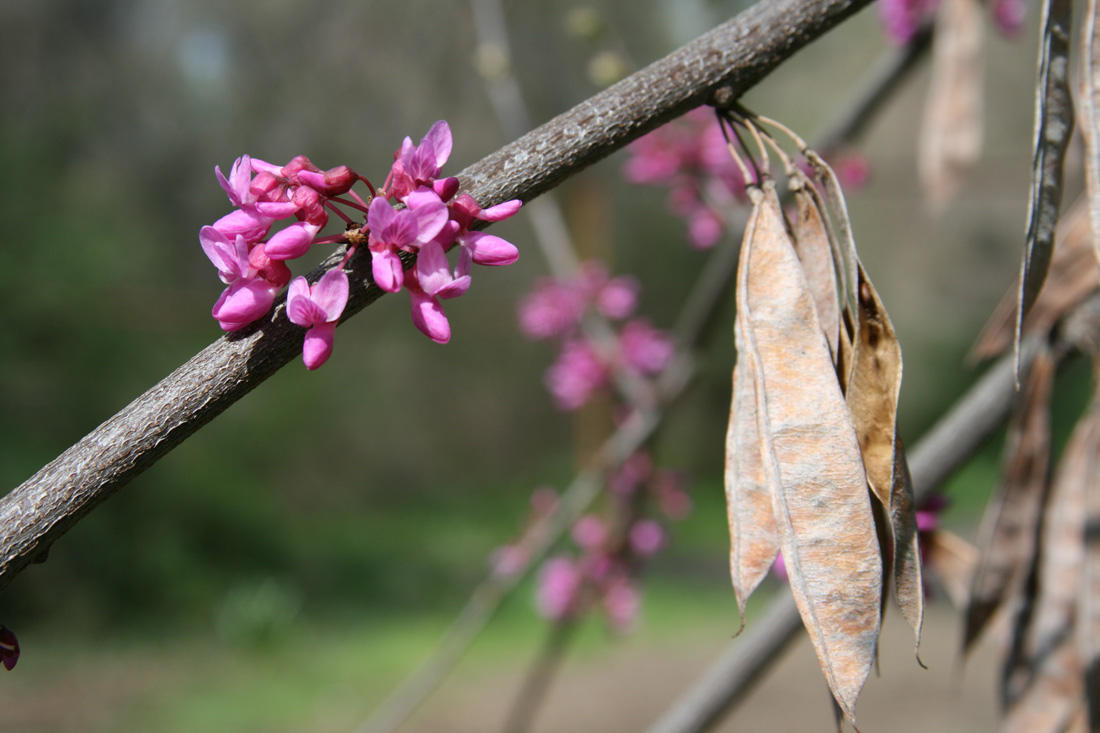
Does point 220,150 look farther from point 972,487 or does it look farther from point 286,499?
point 972,487

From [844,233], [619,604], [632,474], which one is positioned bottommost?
[619,604]

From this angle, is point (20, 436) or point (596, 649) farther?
point (596, 649)

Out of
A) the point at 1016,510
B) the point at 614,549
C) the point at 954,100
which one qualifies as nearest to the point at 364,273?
the point at 1016,510

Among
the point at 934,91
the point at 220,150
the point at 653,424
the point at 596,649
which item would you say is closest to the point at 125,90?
the point at 220,150

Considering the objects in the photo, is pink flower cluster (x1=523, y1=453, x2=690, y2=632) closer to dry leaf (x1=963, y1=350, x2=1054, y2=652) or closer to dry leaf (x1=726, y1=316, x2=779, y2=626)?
dry leaf (x1=963, y1=350, x2=1054, y2=652)

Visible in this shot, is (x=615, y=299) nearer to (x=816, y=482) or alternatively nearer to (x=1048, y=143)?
(x=1048, y=143)

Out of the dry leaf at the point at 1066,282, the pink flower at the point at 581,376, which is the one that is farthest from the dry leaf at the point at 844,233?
the pink flower at the point at 581,376
